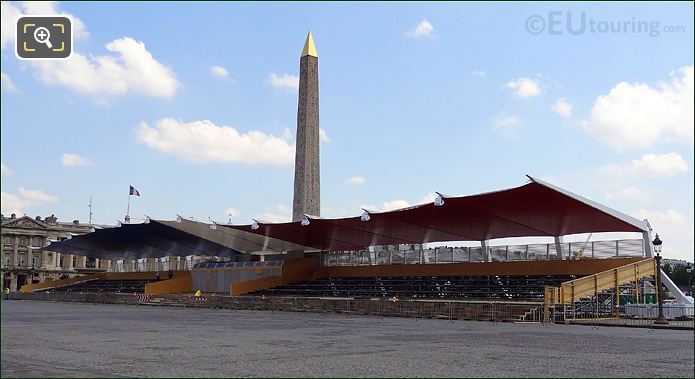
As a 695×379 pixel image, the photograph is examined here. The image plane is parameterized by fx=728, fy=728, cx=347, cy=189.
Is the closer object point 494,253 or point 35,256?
point 494,253

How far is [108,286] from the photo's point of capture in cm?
6725

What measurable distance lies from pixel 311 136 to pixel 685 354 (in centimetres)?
4118

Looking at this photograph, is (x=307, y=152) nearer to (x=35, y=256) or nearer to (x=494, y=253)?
(x=494, y=253)

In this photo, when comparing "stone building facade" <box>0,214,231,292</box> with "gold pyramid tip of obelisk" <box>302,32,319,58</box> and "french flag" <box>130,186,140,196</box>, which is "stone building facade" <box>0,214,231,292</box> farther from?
"gold pyramid tip of obelisk" <box>302,32,319,58</box>

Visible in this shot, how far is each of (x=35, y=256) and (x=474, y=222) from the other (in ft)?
311

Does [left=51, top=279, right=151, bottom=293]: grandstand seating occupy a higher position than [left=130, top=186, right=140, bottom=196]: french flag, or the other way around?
[left=130, top=186, right=140, bottom=196]: french flag

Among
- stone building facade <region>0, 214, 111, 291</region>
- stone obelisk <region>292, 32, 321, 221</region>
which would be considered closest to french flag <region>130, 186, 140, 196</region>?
stone obelisk <region>292, 32, 321, 221</region>

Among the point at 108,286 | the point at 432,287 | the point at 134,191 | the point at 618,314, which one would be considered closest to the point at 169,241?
the point at 134,191

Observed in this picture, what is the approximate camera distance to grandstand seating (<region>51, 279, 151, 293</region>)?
61.7 meters

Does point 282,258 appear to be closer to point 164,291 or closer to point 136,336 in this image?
point 164,291

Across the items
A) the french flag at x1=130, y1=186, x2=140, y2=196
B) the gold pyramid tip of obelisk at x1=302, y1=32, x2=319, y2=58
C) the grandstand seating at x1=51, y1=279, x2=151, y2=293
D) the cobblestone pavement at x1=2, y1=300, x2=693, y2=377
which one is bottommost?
the cobblestone pavement at x1=2, y1=300, x2=693, y2=377

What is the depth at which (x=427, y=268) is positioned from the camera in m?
44.8

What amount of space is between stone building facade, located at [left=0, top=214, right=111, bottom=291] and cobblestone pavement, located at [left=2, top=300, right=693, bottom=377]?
317 ft

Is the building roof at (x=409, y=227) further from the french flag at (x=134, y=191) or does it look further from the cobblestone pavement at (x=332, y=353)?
the cobblestone pavement at (x=332, y=353)
